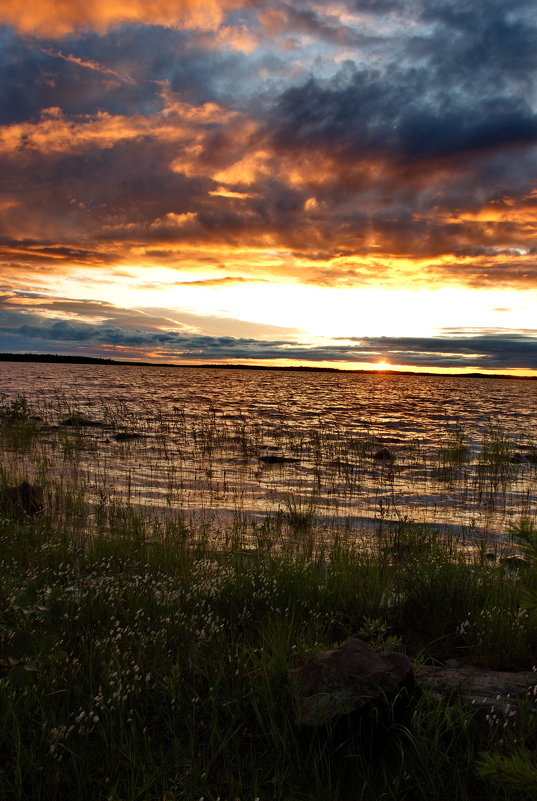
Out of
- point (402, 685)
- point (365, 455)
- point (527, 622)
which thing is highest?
point (402, 685)

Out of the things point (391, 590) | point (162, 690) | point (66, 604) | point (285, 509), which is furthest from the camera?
point (285, 509)

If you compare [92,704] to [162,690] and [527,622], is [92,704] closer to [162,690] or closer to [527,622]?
[162,690]

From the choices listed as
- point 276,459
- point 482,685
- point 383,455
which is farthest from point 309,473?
point 482,685

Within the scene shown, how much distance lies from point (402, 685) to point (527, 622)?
241 centimetres

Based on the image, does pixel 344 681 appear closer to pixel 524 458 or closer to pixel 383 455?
pixel 383 455

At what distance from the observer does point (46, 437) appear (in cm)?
2117

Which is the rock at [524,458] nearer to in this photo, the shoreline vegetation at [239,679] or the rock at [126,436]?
the shoreline vegetation at [239,679]

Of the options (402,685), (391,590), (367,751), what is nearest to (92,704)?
(367,751)

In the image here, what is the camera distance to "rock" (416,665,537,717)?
377cm

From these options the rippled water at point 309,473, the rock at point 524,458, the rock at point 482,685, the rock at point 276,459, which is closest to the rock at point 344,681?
the rock at point 482,685

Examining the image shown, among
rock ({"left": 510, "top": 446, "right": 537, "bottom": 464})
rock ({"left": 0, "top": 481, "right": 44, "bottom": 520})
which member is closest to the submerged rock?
rock ({"left": 510, "top": 446, "right": 537, "bottom": 464})

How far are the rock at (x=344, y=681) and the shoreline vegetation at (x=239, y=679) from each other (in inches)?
3.7

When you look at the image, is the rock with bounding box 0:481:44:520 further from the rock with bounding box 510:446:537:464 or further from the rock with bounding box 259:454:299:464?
the rock with bounding box 510:446:537:464

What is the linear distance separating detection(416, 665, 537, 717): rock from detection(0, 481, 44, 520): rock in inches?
330
